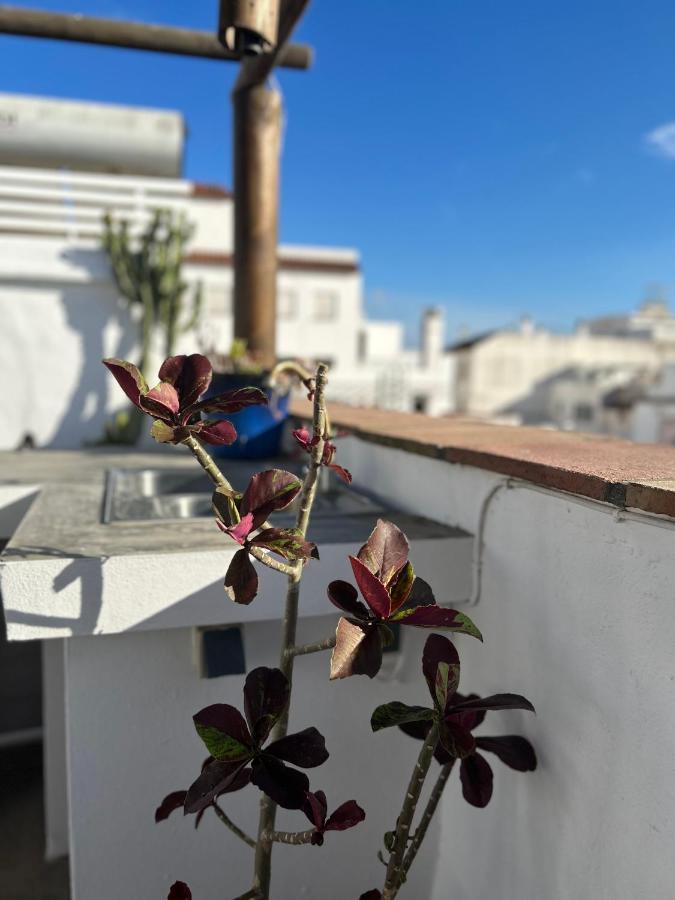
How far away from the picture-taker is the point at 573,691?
1529 millimetres

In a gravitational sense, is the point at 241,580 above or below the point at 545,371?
below

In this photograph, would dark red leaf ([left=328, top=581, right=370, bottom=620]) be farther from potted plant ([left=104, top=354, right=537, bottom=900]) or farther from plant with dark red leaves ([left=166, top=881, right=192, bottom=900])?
plant with dark red leaves ([left=166, top=881, right=192, bottom=900])

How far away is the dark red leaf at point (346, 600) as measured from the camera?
130 cm

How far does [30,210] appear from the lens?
26.5 feet

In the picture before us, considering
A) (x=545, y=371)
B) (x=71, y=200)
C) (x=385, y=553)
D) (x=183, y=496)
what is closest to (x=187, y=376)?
(x=385, y=553)

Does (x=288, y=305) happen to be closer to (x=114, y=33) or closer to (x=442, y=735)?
(x=114, y=33)

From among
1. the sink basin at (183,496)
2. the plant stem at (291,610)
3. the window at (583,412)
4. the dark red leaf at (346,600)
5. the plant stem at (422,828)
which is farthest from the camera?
the window at (583,412)

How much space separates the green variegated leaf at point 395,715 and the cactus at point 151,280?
22.2ft

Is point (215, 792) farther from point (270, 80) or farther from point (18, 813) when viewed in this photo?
point (270, 80)

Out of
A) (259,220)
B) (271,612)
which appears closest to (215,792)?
(271,612)

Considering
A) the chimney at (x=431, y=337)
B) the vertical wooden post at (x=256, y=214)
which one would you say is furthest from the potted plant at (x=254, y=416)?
the chimney at (x=431, y=337)

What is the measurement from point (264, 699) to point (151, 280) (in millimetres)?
7507

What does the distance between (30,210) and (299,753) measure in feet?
28.5

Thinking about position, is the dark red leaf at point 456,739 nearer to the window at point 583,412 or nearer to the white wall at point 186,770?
the white wall at point 186,770
